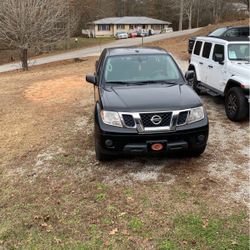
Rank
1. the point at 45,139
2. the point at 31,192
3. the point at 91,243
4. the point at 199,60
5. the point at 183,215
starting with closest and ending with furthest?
the point at 91,243
the point at 183,215
the point at 31,192
the point at 45,139
the point at 199,60

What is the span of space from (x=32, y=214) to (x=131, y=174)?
156cm

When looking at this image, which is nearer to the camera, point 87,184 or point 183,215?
point 183,215

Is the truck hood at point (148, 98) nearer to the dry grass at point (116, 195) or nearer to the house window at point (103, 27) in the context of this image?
the dry grass at point (116, 195)

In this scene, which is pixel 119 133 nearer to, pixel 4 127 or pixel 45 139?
pixel 45 139

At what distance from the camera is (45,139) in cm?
710

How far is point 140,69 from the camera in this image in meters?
6.58

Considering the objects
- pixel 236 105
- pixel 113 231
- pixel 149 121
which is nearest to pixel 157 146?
pixel 149 121

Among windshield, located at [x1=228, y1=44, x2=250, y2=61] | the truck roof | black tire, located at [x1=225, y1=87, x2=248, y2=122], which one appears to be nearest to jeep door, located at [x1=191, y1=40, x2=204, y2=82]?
windshield, located at [x1=228, y1=44, x2=250, y2=61]

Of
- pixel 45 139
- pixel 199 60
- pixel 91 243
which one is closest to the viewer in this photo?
pixel 91 243

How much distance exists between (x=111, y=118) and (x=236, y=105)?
343 centimetres

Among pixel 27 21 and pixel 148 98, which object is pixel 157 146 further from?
pixel 27 21

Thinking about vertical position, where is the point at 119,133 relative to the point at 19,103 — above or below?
above

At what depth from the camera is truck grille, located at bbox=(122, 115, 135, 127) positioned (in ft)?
17.0

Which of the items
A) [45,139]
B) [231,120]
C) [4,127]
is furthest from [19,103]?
[231,120]
